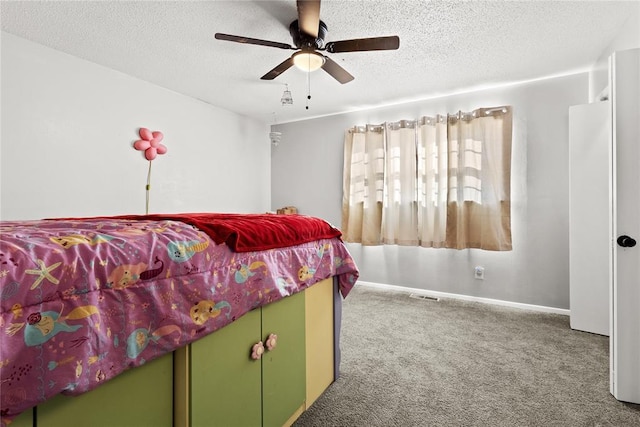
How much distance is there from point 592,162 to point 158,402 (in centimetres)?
336

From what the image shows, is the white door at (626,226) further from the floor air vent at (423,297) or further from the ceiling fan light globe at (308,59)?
the floor air vent at (423,297)

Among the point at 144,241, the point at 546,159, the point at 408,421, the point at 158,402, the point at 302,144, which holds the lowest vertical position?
the point at 408,421

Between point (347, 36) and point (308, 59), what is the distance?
440 mm

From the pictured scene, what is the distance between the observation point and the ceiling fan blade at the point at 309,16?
1671mm

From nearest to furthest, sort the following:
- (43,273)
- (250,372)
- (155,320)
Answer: (43,273)
(155,320)
(250,372)

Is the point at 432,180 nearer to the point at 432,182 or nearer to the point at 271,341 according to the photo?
the point at 432,182

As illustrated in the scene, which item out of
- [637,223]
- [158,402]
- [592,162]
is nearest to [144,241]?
[158,402]

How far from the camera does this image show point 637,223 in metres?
1.58

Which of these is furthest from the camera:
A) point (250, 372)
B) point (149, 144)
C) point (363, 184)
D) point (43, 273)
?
point (363, 184)

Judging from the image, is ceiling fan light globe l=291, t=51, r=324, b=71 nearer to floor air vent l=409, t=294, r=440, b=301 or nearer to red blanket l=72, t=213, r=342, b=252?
red blanket l=72, t=213, r=342, b=252

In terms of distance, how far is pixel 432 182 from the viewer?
11.6 feet

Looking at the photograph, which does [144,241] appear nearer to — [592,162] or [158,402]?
[158,402]

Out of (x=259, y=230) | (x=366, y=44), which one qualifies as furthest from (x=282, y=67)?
(x=259, y=230)

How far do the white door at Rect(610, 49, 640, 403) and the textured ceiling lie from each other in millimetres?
767
